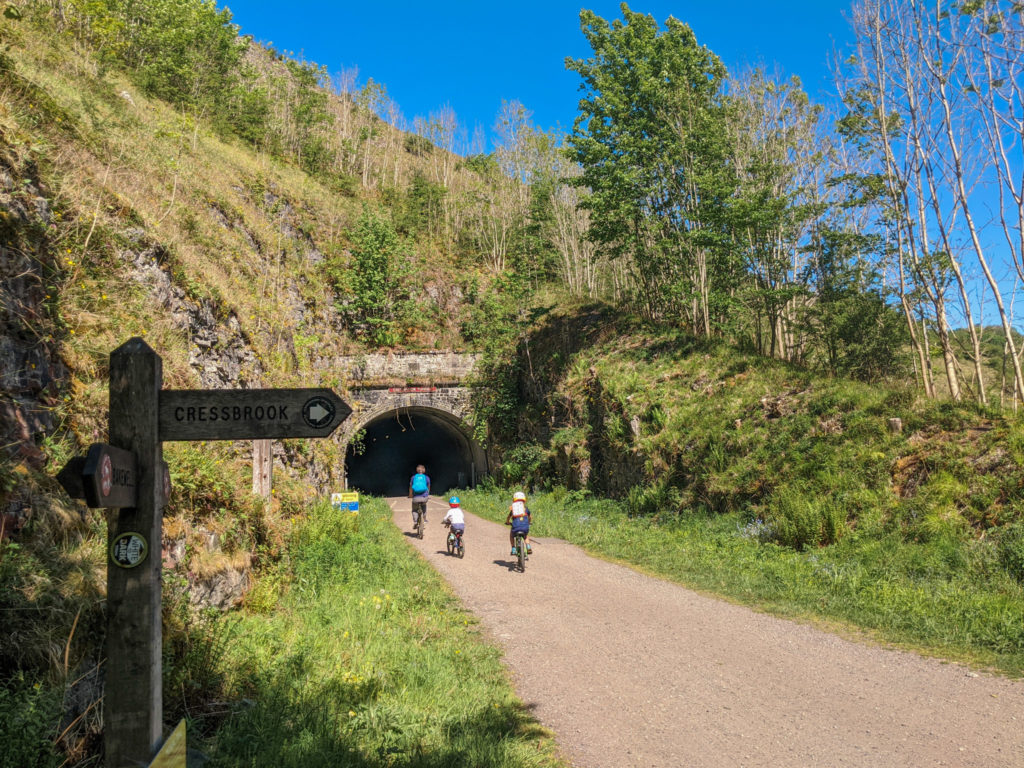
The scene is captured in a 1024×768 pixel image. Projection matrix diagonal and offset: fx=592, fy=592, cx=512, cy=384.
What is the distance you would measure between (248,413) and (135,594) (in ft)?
3.16

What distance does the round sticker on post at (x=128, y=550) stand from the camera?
8.95 feet

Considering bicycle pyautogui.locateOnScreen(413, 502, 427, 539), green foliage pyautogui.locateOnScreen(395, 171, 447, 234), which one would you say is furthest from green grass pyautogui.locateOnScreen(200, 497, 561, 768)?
green foliage pyautogui.locateOnScreen(395, 171, 447, 234)

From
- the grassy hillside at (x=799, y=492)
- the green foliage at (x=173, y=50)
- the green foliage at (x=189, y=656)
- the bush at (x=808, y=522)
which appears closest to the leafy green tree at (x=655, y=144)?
the grassy hillside at (x=799, y=492)

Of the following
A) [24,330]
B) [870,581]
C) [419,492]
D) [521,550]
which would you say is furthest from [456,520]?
[24,330]

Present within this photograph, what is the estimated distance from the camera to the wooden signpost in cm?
271

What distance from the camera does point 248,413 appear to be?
3055mm

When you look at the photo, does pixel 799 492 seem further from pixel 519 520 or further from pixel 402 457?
pixel 402 457

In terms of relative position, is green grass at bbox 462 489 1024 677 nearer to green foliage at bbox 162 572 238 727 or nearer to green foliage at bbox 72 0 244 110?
green foliage at bbox 162 572 238 727

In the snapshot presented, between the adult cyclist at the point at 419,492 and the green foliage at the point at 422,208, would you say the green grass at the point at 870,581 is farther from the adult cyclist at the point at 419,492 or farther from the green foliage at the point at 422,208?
the green foliage at the point at 422,208

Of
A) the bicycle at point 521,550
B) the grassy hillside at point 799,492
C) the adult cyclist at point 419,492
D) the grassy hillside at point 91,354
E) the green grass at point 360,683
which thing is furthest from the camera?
the adult cyclist at point 419,492

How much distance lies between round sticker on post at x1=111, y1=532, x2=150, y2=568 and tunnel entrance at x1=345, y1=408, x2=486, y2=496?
2707 centimetres

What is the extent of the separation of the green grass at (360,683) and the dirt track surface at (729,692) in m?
0.49

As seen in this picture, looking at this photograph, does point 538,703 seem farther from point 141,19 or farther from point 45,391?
point 141,19

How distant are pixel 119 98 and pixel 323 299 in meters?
11.8
